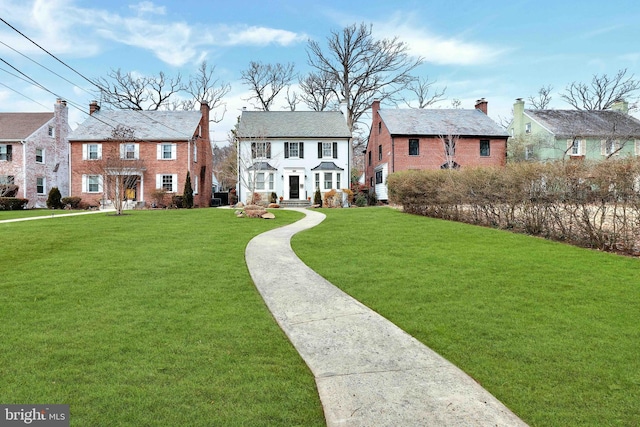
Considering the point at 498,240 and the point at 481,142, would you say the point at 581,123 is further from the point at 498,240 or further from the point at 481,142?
the point at 498,240

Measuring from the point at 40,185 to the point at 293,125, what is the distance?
2027cm

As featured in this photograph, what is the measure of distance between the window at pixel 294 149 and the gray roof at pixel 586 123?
2085 cm

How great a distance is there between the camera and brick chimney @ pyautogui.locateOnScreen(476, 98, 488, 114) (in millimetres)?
32125

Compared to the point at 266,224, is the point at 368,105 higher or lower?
higher

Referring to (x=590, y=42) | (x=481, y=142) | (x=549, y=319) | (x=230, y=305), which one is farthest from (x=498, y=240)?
(x=481, y=142)

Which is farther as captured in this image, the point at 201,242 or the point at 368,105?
the point at 368,105

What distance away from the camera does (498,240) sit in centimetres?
930

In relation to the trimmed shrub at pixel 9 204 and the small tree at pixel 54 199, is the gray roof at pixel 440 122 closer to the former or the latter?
the small tree at pixel 54 199

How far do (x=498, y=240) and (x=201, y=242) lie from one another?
7.36 meters

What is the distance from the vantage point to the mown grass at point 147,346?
2645 millimetres

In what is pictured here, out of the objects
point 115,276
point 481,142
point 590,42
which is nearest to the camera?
point 115,276

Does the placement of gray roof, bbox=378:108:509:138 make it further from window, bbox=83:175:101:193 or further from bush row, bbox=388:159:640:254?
window, bbox=83:175:101:193

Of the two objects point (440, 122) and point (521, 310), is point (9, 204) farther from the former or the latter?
point (440, 122)

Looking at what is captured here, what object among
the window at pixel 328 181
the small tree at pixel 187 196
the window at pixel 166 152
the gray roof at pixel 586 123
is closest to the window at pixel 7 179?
the window at pixel 166 152
